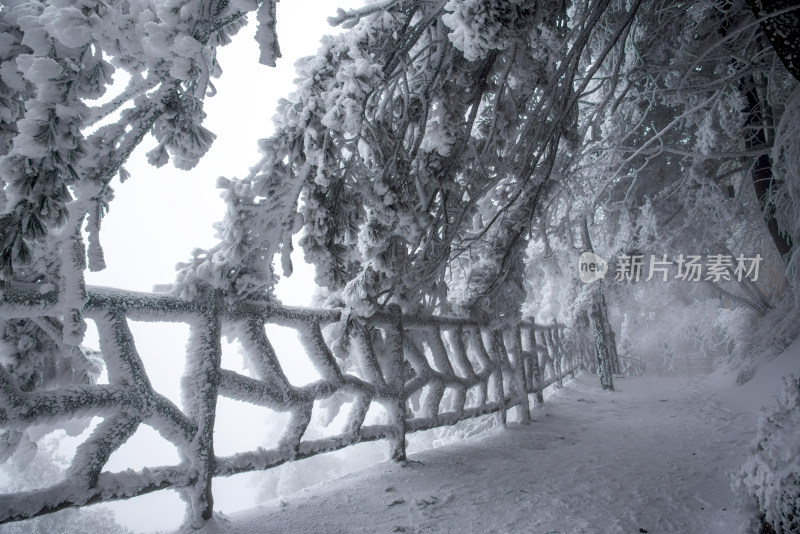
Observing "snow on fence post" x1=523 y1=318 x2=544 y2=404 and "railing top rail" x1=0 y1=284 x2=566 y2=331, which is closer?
"railing top rail" x1=0 y1=284 x2=566 y2=331

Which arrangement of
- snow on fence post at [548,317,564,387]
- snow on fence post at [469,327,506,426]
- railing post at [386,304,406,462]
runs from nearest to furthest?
railing post at [386,304,406,462] → snow on fence post at [469,327,506,426] → snow on fence post at [548,317,564,387]

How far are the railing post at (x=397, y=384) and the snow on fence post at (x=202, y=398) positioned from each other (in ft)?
4.52

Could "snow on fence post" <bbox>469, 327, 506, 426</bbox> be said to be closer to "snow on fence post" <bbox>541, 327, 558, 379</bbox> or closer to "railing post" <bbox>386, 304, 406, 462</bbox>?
"railing post" <bbox>386, 304, 406, 462</bbox>

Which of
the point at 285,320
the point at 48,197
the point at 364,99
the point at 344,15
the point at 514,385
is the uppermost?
the point at 344,15

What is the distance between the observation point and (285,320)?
2.52 metres

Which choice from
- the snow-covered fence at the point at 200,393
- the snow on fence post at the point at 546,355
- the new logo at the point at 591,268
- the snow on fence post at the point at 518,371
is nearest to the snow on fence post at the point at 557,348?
the snow on fence post at the point at 546,355

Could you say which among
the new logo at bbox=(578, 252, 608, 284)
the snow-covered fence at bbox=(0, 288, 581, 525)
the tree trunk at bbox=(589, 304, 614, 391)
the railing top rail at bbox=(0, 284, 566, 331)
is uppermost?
the new logo at bbox=(578, 252, 608, 284)

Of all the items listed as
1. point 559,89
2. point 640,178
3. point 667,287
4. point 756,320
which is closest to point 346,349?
point 559,89

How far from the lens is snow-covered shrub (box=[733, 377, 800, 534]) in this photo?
57.1 inches

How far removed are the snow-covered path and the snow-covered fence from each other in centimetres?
30

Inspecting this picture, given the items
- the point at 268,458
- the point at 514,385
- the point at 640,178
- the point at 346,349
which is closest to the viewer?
the point at 268,458

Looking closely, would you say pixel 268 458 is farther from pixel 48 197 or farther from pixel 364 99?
pixel 364 99

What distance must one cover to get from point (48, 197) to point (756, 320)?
11.0 meters

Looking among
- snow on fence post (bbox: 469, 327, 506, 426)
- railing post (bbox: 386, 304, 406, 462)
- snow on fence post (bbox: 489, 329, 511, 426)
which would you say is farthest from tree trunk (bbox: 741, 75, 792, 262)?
railing post (bbox: 386, 304, 406, 462)
